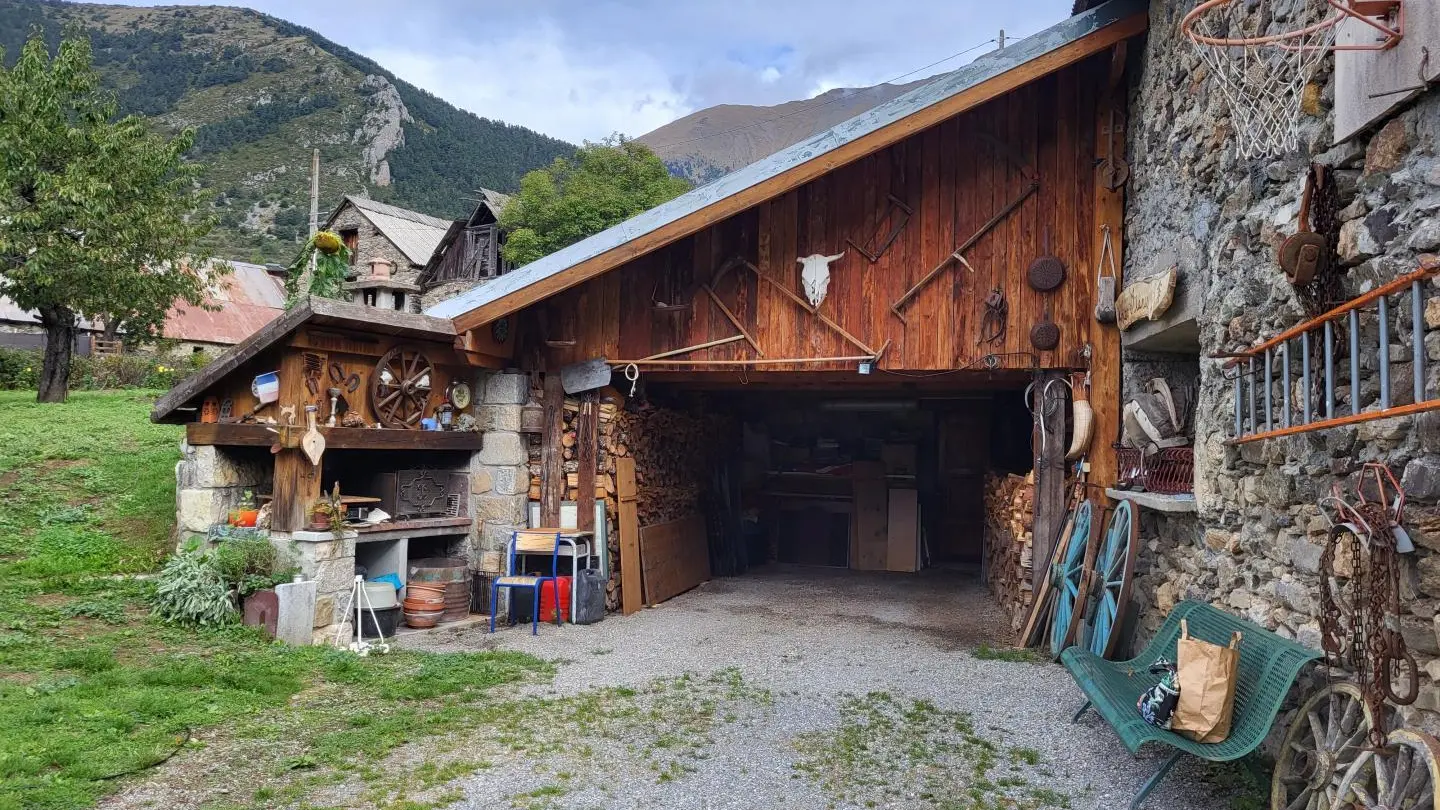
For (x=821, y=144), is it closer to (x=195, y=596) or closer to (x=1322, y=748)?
(x=1322, y=748)

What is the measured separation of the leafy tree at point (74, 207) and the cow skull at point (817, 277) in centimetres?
1177

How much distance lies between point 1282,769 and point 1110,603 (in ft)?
8.20

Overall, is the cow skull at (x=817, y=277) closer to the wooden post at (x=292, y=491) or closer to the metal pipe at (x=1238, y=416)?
the metal pipe at (x=1238, y=416)

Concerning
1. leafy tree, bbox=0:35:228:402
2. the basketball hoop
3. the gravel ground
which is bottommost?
the gravel ground

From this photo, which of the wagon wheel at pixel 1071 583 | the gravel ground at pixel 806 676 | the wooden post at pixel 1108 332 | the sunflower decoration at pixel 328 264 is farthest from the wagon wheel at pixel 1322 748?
the sunflower decoration at pixel 328 264

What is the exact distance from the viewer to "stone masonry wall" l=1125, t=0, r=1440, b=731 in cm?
297

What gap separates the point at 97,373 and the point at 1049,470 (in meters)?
18.3

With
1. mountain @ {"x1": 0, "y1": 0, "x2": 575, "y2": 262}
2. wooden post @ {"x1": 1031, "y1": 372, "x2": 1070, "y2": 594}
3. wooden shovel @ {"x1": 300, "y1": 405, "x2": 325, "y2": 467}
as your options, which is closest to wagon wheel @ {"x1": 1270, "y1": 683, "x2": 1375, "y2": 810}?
wooden post @ {"x1": 1031, "y1": 372, "x2": 1070, "y2": 594}

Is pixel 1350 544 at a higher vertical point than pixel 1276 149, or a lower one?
lower

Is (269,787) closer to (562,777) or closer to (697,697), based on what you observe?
(562,777)

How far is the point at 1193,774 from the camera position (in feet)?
13.9

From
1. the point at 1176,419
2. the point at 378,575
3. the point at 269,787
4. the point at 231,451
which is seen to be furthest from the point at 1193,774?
the point at 231,451

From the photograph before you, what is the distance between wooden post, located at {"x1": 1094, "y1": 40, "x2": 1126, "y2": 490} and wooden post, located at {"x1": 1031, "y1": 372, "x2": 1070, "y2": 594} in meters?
0.31

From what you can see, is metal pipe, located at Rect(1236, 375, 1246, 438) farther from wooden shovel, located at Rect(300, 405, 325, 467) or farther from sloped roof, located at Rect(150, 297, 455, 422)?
wooden shovel, located at Rect(300, 405, 325, 467)
